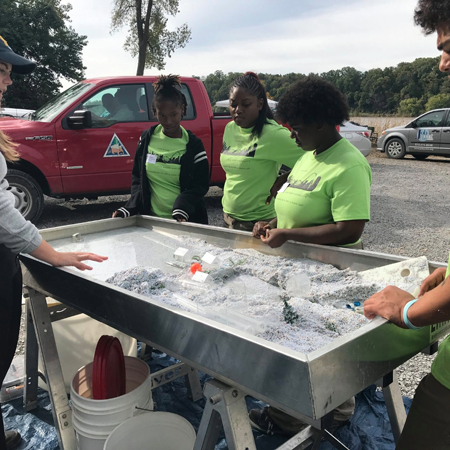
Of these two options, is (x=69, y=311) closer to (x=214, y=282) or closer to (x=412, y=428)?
(x=214, y=282)

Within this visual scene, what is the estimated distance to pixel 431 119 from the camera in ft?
43.5

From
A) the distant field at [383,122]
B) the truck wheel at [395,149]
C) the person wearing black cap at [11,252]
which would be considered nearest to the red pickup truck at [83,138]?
the person wearing black cap at [11,252]

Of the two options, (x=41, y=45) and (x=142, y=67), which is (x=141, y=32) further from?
(x=41, y=45)

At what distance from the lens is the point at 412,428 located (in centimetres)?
130

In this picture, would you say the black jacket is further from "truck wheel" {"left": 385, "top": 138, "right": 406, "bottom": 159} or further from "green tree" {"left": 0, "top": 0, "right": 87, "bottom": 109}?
"green tree" {"left": 0, "top": 0, "right": 87, "bottom": 109}

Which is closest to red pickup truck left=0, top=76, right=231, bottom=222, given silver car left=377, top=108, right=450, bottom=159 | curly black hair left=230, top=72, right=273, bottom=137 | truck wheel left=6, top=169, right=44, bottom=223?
truck wheel left=6, top=169, right=44, bottom=223

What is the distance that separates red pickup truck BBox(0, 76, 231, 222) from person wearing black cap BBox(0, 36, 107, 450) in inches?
158

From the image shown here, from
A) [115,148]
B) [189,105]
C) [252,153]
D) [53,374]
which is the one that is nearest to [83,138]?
[115,148]

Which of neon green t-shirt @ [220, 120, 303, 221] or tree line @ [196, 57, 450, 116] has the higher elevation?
tree line @ [196, 57, 450, 116]

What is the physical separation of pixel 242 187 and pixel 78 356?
147 centimetres

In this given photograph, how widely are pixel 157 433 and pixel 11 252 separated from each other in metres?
0.98

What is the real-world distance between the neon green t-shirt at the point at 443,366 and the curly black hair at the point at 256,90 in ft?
5.88

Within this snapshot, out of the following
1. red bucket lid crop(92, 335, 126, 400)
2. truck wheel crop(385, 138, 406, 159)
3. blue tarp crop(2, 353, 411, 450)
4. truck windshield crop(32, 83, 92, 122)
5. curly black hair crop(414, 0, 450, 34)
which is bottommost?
blue tarp crop(2, 353, 411, 450)

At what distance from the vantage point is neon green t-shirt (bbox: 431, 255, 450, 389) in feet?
4.09
